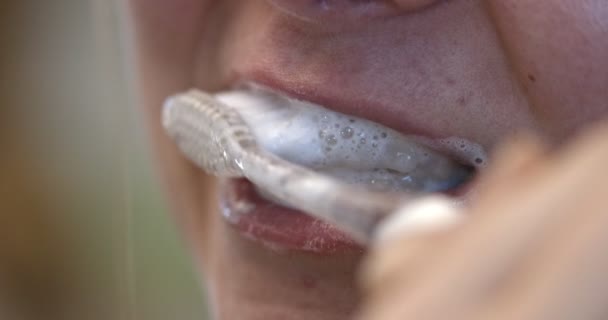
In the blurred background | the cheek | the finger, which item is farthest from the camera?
the blurred background

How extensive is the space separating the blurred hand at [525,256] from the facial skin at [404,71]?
21cm

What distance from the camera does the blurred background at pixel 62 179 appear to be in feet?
4.25

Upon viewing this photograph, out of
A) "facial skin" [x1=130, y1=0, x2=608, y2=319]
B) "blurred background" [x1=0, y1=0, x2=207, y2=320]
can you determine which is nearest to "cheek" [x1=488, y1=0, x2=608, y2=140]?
"facial skin" [x1=130, y1=0, x2=608, y2=319]

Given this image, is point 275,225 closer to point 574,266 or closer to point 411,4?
point 411,4

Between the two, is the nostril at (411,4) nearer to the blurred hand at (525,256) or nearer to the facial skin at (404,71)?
the facial skin at (404,71)

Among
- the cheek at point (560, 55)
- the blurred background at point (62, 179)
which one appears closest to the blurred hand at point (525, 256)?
the cheek at point (560, 55)

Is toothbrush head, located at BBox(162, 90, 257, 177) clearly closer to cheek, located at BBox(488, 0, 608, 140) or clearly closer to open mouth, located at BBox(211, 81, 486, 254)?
open mouth, located at BBox(211, 81, 486, 254)

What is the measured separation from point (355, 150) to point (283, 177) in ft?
0.36

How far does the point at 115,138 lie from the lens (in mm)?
1287

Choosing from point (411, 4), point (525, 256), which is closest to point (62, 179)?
point (411, 4)

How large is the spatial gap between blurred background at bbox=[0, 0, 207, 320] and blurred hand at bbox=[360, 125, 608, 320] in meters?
1.12

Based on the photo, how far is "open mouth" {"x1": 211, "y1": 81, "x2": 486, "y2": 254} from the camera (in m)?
0.43

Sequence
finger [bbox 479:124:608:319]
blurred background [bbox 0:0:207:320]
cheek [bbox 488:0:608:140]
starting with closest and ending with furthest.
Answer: finger [bbox 479:124:608:319] < cheek [bbox 488:0:608:140] < blurred background [bbox 0:0:207:320]

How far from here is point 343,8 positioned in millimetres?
412
